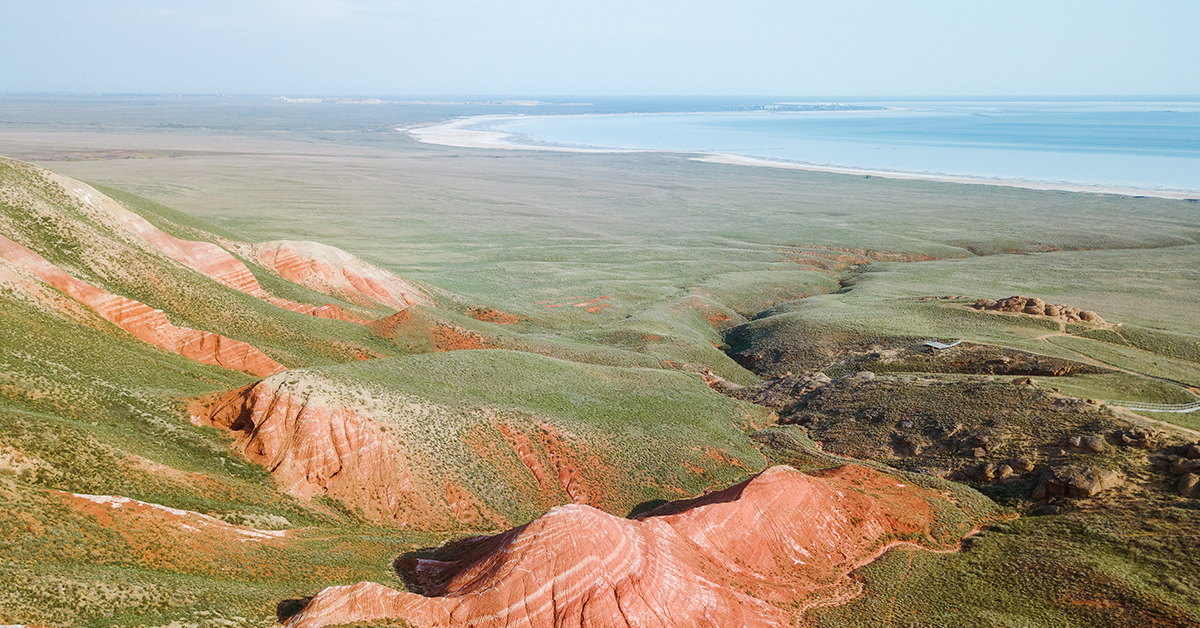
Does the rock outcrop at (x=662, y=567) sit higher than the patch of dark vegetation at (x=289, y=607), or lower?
lower

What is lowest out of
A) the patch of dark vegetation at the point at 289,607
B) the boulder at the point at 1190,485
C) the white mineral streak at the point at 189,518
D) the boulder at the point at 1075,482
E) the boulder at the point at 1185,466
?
the boulder at the point at 1075,482

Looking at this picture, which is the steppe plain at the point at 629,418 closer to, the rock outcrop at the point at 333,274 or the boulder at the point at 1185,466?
the boulder at the point at 1185,466

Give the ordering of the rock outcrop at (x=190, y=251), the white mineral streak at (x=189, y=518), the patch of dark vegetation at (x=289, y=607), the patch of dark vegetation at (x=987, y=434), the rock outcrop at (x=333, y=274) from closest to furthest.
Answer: the patch of dark vegetation at (x=289, y=607), the white mineral streak at (x=189, y=518), the patch of dark vegetation at (x=987, y=434), the rock outcrop at (x=190, y=251), the rock outcrop at (x=333, y=274)

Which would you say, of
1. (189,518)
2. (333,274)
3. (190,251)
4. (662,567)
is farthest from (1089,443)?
(190,251)

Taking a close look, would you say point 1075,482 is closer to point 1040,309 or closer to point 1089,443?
point 1089,443

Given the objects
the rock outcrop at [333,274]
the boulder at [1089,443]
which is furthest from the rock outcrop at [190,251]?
the boulder at [1089,443]

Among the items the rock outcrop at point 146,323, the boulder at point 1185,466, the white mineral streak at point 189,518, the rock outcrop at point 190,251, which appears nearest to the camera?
the white mineral streak at point 189,518

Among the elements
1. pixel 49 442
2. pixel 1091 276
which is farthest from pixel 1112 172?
pixel 49 442

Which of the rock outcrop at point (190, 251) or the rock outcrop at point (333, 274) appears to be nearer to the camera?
the rock outcrop at point (190, 251)
